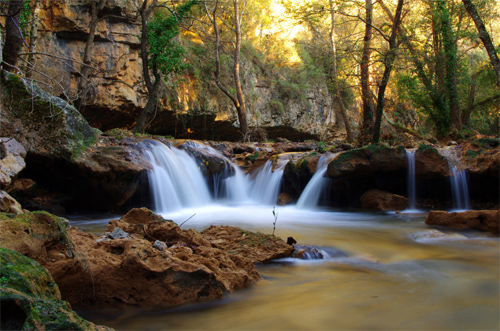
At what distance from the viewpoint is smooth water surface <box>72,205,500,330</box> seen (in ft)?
8.00

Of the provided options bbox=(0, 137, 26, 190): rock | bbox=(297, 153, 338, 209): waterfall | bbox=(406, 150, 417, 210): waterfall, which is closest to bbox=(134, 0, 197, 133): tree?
bbox=(0, 137, 26, 190): rock

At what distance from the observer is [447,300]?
2928mm

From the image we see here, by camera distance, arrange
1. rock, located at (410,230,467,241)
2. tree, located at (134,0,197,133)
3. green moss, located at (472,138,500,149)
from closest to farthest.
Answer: rock, located at (410,230,467,241) → green moss, located at (472,138,500,149) → tree, located at (134,0,197,133)

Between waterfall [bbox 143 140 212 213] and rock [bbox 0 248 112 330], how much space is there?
22.8 ft

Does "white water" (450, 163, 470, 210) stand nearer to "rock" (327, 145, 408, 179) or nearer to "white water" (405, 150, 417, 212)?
"white water" (405, 150, 417, 212)

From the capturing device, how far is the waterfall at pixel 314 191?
394 inches

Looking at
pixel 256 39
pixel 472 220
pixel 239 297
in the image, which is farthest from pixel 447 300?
pixel 256 39

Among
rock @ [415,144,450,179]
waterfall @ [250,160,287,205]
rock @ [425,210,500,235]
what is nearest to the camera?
rock @ [425,210,500,235]

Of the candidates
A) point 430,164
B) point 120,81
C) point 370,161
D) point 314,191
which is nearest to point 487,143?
point 430,164

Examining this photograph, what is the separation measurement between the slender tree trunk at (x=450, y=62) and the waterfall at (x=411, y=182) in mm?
6870

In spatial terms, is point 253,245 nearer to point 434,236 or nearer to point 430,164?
point 434,236

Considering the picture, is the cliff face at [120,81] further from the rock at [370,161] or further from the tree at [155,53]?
the rock at [370,161]

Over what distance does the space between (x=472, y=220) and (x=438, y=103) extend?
10.5 metres

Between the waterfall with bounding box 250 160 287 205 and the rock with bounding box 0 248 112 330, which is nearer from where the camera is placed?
the rock with bounding box 0 248 112 330
